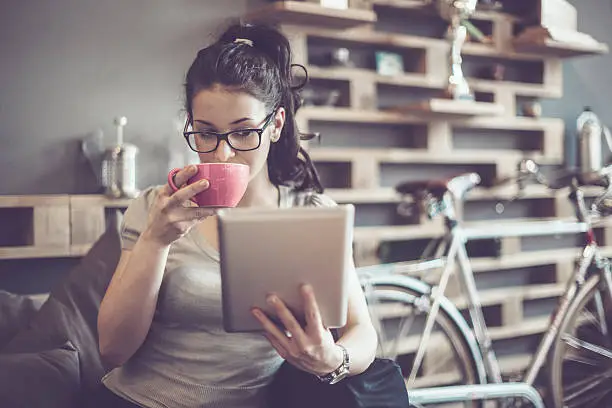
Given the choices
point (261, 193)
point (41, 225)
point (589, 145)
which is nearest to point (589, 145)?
point (589, 145)

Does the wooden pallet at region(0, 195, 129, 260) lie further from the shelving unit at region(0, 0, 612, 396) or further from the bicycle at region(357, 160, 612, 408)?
the bicycle at region(357, 160, 612, 408)

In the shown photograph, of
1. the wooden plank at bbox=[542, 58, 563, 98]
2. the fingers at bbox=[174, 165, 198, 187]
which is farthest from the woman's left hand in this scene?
the wooden plank at bbox=[542, 58, 563, 98]

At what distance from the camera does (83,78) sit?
2268 millimetres

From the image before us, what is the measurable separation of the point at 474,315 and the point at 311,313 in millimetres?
1593

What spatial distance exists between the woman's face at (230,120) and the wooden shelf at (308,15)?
1087 millimetres

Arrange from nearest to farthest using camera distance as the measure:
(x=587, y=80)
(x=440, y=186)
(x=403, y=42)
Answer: (x=440, y=186), (x=403, y=42), (x=587, y=80)

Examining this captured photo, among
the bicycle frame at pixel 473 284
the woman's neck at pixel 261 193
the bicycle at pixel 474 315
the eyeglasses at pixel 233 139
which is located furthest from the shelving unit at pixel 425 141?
the eyeglasses at pixel 233 139

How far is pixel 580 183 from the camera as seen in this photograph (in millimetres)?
2629

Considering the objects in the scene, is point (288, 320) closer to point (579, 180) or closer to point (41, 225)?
point (41, 225)

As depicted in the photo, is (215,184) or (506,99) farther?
(506,99)

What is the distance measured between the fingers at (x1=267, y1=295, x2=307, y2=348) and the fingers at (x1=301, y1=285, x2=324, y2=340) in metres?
0.02

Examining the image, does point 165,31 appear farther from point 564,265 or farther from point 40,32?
point 564,265

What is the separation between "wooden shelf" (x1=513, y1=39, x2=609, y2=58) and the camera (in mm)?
3035

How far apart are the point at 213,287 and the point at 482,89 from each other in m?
2.00
